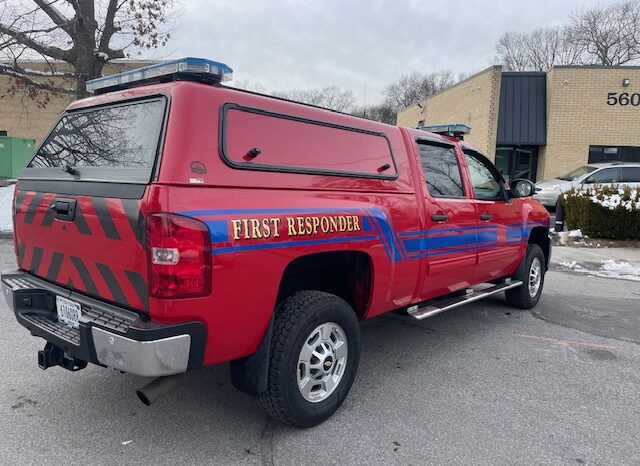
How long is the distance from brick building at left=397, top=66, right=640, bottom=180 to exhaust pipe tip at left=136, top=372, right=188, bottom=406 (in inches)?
693

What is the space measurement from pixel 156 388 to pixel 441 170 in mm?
2974

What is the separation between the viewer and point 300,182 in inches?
115

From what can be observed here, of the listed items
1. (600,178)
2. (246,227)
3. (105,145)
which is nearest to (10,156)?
(105,145)

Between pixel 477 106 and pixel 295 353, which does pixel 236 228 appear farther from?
pixel 477 106

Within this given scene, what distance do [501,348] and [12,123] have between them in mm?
29056

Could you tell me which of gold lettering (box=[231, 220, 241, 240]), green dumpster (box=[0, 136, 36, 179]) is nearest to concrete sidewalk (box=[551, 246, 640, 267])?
gold lettering (box=[231, 220, 241, 240])

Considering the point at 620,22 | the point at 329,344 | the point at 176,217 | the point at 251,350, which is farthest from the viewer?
the point at 620,22

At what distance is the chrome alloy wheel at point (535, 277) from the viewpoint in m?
5.91

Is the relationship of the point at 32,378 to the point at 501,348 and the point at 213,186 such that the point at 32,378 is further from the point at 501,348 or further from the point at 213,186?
the point at 501,348

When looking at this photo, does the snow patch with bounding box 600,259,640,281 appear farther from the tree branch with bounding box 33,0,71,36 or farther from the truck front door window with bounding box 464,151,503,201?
the tree branch with bounding box 33,0,71,36

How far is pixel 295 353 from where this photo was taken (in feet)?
9.25

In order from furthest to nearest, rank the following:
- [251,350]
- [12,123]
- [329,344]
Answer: [12,123]
[329,344]
[251,350]

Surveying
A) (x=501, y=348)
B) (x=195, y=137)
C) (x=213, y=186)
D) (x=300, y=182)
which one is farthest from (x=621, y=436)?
(x=195, y=137)

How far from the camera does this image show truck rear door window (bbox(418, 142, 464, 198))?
4.09m
